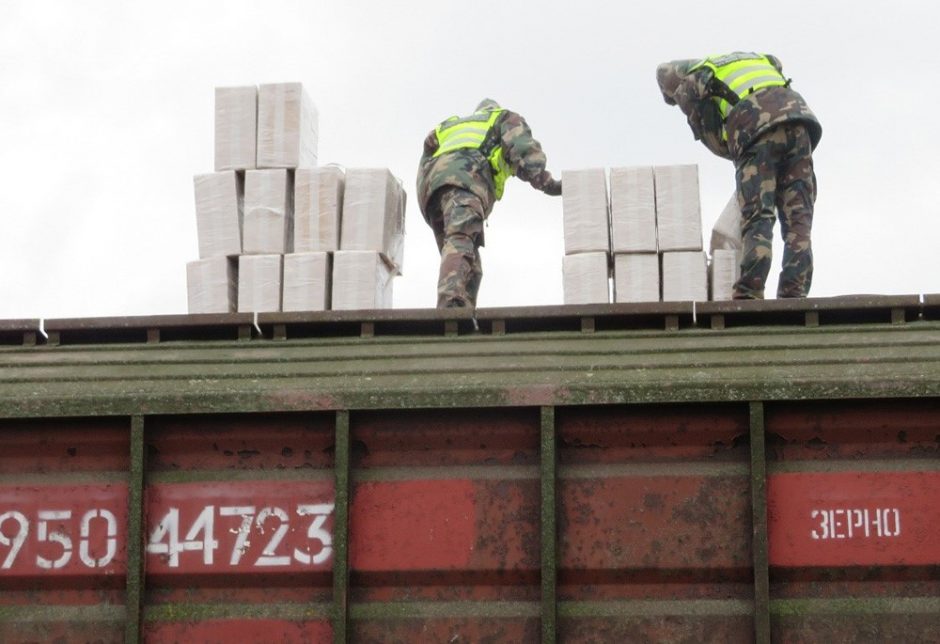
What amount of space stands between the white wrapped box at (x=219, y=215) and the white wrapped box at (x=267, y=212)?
70 millimetres

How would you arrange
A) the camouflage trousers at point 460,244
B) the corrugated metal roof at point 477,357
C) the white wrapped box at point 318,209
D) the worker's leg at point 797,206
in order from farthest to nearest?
the white wrapped box at point 318,209 → the camouflage trousers at point 460,244 → the worker's leg at point 797,206 → the corrugated metal roof at point 477,357

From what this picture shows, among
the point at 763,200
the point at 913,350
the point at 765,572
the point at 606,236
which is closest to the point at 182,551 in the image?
the point at 765,572

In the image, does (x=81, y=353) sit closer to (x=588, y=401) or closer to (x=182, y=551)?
(x=182, y=551)

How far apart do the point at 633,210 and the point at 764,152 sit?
148 cm

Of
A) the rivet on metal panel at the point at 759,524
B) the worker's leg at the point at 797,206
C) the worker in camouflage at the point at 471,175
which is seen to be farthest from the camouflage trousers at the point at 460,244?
the rivet on metal panel at the point at 759,524

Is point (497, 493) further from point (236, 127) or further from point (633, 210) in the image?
point (236, 127)

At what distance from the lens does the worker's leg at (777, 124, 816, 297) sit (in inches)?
286

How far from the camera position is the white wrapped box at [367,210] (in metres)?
8.91

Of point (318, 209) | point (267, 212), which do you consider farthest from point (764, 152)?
point (267, 212)

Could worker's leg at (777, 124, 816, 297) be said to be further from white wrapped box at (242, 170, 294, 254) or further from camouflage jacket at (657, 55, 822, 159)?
white wrapped box at (242, 170, 294, 254)

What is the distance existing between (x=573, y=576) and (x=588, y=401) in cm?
61

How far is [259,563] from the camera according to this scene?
486 cm

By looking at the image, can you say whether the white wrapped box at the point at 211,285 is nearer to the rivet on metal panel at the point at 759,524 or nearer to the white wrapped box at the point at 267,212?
the white wrapped box at the point at 267,212

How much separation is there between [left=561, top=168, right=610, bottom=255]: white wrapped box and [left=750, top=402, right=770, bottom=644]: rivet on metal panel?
13.2 feet
